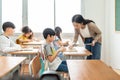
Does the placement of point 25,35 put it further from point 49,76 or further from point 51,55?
point 49,76

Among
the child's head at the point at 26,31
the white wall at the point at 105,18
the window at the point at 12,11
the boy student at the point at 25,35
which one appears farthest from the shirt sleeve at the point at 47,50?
the window at the point at 12,11

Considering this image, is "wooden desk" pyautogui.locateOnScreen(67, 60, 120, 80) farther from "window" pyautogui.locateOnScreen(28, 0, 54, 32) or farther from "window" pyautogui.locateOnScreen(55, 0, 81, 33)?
"window" pyautogui.locateOnScreen(28, 0, 54, 32)

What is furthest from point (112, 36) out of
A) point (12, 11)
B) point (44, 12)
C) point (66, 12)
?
point (12, 11)

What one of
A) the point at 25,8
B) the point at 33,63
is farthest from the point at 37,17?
the point at 33,63

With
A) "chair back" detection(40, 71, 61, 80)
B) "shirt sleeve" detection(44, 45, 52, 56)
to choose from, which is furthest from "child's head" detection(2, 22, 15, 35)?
"chair back" detection(40, 71, 61, 80)

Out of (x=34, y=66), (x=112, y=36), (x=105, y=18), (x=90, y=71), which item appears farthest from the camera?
(x=105, y=18)

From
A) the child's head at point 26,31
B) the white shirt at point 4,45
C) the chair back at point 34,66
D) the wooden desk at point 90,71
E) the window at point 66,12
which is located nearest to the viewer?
the wooden desk at point 90,71

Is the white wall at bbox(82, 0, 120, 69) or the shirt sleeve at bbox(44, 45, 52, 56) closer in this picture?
the shirt sleeve at bbox(44, 45, 52, 56)

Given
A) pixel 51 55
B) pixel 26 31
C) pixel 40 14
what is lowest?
pixel 51 55

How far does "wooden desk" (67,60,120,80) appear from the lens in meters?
1.87

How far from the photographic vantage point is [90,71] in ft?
6.84

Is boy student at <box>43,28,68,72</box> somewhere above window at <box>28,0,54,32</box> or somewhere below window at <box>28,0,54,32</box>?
below

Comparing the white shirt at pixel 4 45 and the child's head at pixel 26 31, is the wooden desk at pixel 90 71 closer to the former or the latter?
the white shirt at pixel 4 45

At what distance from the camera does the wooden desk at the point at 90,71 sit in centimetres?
187
